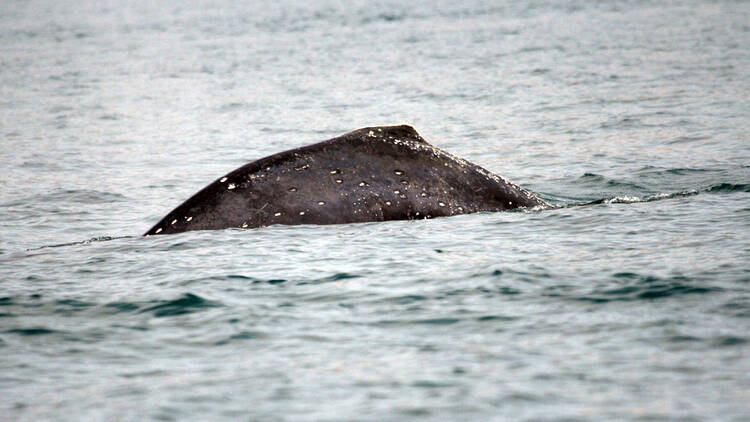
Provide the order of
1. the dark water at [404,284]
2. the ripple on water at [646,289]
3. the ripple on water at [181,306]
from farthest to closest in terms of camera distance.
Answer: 1. the ripple on water at [181,306]
2. the ripple on water at [646,289]
3. the dark water at [404,284]

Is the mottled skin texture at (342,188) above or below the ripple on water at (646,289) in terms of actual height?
above

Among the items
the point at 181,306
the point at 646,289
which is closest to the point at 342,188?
the point at 181,306

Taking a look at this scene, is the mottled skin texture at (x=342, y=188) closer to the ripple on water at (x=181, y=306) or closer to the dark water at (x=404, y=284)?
the dark water at (x=404, y=284)

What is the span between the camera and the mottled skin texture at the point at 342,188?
34.2 feet

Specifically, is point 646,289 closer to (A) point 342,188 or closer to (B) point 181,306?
(A) point 342,188

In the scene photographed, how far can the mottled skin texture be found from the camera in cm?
1041

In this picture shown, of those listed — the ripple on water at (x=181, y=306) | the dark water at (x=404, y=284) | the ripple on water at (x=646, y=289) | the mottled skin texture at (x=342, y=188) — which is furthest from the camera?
the mottled skin texture at (x=342, y=188)

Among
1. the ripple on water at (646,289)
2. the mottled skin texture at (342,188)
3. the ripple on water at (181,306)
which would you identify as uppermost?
the mottled skin texture at (342,188)

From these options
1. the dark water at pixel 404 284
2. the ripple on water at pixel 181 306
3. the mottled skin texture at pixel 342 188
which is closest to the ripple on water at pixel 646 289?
the dark water at pixel 404 284

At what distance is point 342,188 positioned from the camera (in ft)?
34.6

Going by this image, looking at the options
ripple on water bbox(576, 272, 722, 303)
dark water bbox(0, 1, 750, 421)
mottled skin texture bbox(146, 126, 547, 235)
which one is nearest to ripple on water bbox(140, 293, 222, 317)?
dark water bbox(0, 1, 750, 421)

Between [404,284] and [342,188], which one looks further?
[342,188]

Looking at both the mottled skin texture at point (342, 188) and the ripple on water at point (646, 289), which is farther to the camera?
the mottled skin texture at point (342, 188)

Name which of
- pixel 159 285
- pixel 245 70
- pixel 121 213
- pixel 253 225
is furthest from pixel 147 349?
pixel 245 70
